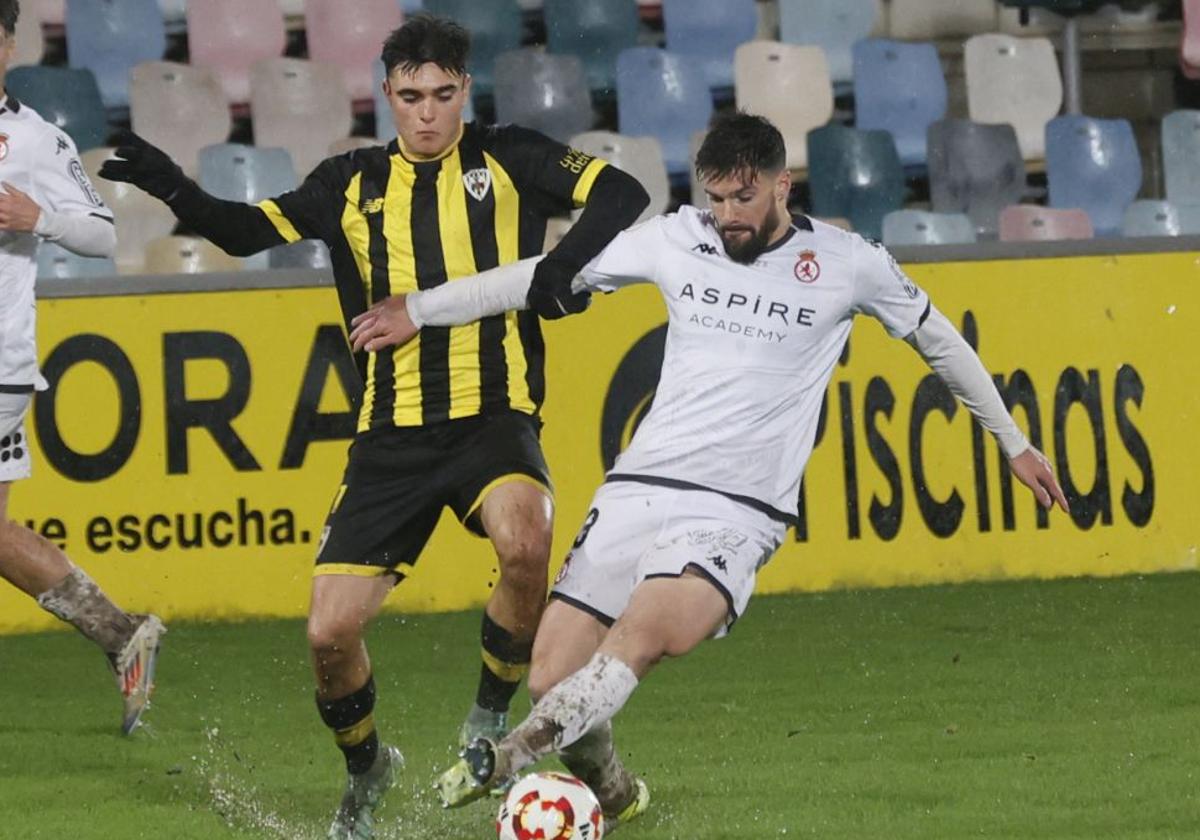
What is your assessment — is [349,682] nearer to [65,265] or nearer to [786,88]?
[65,265]

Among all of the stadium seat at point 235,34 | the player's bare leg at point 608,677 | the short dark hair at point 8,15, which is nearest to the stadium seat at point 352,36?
the stadium seat at point 235,34

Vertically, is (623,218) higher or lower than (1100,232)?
higher

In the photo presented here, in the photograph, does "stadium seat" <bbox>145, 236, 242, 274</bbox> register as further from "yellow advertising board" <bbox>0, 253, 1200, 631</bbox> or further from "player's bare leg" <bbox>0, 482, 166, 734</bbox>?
"player's bare leg" <bbox>0, 482, 166, 734</bbox>

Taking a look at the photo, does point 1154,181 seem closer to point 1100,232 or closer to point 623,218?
point 1100,232

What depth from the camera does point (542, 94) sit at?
1036 cm

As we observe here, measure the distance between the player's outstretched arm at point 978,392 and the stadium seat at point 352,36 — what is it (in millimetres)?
6038

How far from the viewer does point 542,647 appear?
4754 mm

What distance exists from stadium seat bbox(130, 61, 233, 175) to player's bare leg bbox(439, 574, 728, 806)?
6.18 m

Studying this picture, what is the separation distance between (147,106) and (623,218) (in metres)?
5.48

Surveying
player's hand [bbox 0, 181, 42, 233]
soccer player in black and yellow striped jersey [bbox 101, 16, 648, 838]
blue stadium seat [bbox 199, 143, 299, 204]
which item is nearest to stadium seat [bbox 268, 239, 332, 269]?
blue stadium seat [bbox 199, 143, 299, 204]

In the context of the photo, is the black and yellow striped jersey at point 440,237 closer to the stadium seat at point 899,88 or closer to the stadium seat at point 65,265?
the stadium seat at point 65,265

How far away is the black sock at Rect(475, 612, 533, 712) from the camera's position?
537cm

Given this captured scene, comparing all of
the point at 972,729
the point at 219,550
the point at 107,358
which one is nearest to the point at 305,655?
the point at 219,550

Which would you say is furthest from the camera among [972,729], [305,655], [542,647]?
[305,655]
